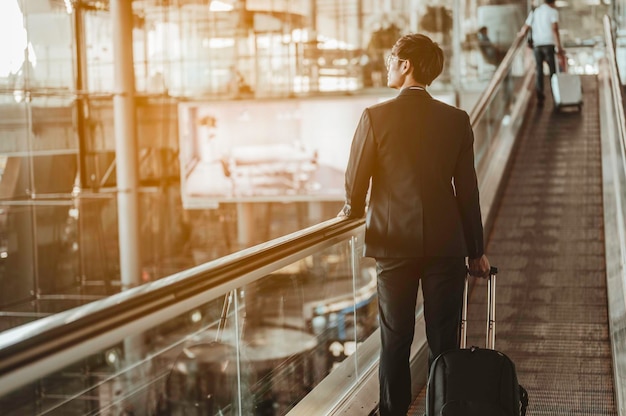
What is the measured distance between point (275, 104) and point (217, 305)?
61.0 ft

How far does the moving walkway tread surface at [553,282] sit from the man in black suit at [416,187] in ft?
3.22

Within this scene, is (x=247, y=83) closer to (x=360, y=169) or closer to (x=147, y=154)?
(x=147, y=154)

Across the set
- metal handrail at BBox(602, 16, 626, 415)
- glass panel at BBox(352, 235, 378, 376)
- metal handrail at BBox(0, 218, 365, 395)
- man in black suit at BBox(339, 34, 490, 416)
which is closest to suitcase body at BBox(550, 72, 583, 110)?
metal handrail at BBox(602, 16, 626, 415)

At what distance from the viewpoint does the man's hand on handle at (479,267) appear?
3385 mm

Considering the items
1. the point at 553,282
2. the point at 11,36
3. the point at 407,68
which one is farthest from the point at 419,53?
the point at 11,36

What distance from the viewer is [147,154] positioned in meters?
21.9

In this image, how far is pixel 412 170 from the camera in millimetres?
3184

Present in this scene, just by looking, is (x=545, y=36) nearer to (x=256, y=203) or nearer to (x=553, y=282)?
(x=553, y=282)

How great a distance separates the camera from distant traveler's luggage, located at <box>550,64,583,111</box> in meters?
12.0

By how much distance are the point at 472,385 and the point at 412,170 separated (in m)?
0.76

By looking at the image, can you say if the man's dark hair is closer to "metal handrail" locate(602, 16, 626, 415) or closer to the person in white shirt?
"metal handrail" locate(602, 16, 626, 415)

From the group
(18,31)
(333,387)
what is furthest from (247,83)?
(333,387)

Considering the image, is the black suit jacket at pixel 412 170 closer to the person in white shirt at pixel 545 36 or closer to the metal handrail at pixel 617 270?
the metal handrail at pixel 617 270

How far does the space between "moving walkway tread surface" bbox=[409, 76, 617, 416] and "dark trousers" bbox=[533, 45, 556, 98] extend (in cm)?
220
